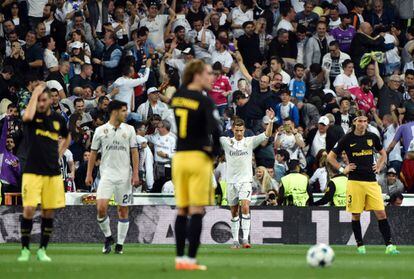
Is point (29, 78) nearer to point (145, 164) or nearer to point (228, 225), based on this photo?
point (145, 164)

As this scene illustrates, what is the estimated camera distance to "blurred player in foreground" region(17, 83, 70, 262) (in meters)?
17.9

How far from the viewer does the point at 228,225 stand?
25.9m

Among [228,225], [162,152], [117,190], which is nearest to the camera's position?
[117,190]

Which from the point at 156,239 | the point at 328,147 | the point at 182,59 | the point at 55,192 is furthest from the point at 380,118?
the point at 55,192

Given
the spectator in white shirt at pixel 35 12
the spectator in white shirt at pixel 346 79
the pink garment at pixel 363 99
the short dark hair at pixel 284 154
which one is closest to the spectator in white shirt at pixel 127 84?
the spectator in white shirt at pixel 35 12

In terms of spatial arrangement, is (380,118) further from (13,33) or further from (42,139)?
(42,139)

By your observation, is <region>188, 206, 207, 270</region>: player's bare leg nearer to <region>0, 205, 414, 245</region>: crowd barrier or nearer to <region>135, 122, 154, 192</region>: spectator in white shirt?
<region>0, 205, 414, 245</region>: crowd barrier

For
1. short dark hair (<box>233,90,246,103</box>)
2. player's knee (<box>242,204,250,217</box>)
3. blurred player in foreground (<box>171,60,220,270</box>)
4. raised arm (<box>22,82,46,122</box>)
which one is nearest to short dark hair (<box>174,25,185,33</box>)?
short dark hair (<box>233,90,246,103</box>)

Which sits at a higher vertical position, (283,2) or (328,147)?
(283,2)

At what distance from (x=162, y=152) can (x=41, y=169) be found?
10028 millimetres

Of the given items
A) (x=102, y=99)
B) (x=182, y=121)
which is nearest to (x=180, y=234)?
(x=182, y=121)

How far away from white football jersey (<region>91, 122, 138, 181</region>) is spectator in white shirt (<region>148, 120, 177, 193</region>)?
6868 mm

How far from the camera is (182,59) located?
102 ft

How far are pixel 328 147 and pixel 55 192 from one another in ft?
39.7
